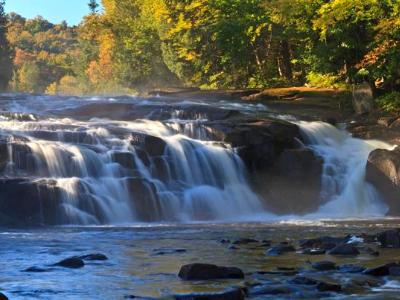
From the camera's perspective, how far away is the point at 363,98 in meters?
34.5

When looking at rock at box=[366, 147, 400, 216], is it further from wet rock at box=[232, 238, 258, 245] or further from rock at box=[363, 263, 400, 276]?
rock at box=[363, 263, 400, 276]

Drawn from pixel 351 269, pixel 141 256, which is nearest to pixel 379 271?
pixel 351 269

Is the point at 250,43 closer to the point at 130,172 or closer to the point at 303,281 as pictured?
the point at 130,172

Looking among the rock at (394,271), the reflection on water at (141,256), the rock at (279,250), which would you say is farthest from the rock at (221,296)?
the rock at (279,250)

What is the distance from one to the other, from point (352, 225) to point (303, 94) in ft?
64.2

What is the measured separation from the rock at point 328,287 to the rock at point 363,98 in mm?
26381

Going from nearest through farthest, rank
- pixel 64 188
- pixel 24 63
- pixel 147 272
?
pixel 147 272 → pixel 64 188 → pixel 24 63

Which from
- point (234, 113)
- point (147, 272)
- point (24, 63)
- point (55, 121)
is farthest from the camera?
point (24, 63)

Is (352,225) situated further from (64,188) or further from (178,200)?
(64,188)

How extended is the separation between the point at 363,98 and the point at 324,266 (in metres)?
24.9

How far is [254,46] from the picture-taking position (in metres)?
48.3

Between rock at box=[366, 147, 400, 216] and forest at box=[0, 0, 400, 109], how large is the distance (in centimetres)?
824

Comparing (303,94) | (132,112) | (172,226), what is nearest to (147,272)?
(172,226)

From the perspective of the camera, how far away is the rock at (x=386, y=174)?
2498cm
